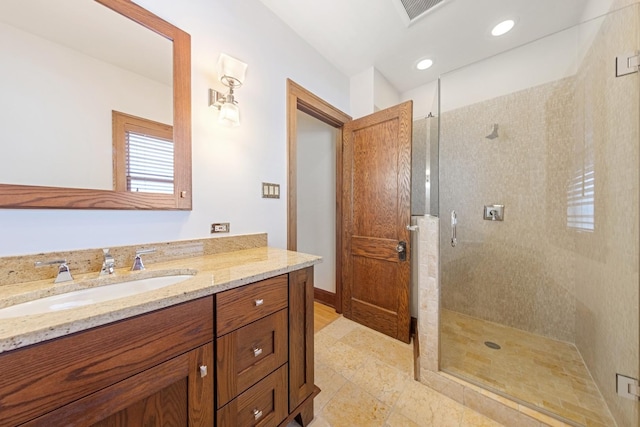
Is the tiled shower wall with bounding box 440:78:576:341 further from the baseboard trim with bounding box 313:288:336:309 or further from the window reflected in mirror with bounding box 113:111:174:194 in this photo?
the window reflected in mirror with bounding box 113:111:174:194

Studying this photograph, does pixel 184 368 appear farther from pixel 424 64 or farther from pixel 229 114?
pixel 424 64

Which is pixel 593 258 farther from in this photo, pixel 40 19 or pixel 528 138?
pixel 40 19

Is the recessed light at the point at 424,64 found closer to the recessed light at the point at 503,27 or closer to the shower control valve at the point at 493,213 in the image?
the recessed light at the point at 503,27

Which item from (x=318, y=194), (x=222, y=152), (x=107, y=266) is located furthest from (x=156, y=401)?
(x=318, y=194)

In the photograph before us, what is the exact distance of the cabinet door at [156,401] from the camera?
0.55 meters

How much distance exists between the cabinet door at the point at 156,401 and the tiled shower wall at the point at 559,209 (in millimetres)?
1584

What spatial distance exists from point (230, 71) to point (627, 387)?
2.56 m

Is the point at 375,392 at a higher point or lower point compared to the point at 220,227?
lower

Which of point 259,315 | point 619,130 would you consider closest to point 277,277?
point 259,315

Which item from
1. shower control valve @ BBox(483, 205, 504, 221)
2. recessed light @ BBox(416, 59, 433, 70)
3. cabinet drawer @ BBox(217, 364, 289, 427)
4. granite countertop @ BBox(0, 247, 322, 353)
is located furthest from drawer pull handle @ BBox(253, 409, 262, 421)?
recessed light @ BBox(416, 59, 433, 70)

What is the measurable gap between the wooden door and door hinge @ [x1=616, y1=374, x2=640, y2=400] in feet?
3.49

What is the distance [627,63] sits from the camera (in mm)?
1079

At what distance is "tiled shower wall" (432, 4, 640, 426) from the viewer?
3.55 feet

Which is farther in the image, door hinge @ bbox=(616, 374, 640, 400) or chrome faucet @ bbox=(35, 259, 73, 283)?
door hinge @ bbox=(616, 374, 640, 400)
